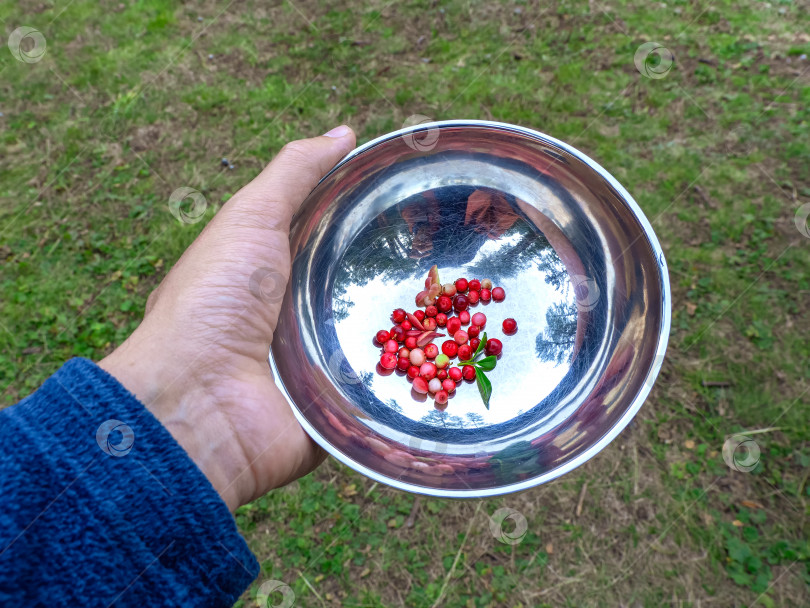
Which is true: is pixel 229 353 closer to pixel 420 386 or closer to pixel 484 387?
pixel 420 386

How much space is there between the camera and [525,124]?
4379 millimetres

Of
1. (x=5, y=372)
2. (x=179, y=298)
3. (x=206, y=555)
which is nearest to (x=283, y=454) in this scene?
(x=206, y=555)

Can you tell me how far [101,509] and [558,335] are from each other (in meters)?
1.82

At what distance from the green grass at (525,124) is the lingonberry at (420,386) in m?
1.39

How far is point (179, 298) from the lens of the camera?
2.35 m

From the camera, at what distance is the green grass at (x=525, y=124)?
336 centimetres

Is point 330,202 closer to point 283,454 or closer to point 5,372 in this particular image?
point 283,454
